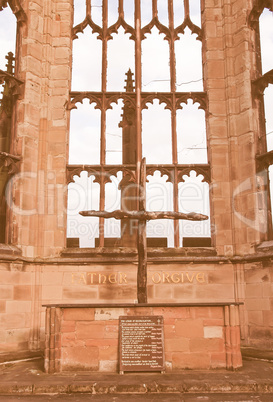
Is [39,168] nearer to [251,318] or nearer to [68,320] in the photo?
[68,320]

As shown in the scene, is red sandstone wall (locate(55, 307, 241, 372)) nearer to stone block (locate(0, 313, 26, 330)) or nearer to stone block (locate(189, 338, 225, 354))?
stone block (locate(189, 338, 225, 354))

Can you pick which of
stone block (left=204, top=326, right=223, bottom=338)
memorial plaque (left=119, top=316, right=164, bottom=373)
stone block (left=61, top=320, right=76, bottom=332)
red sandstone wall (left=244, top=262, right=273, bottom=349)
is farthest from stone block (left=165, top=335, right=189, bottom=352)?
red sandstone wall (left=244, top=262, right=273, bottom=349)

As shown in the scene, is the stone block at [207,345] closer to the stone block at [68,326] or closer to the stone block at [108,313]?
the stone block at [108,313]

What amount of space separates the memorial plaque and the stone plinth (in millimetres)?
140

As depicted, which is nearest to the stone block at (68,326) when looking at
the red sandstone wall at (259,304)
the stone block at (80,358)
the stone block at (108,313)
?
the stone block at (80,358)

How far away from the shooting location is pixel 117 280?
31.5 ft

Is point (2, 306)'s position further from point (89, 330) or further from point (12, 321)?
point (89, 330)

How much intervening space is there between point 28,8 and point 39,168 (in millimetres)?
4149

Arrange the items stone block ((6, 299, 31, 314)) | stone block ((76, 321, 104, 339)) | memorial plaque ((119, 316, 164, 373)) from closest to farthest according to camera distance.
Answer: memorial plaque ((119, 316, 164, 373))
stone block ((76, 321, 104, 339))
stone block ((6, 299, 31, 314))

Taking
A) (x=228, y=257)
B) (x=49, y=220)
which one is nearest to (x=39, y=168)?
(x=49, y=220)

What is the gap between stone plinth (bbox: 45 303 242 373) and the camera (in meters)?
7.00

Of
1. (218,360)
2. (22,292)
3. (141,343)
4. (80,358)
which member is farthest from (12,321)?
(218,360)

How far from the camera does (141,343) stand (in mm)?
6953

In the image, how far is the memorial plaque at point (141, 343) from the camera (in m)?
6.82
